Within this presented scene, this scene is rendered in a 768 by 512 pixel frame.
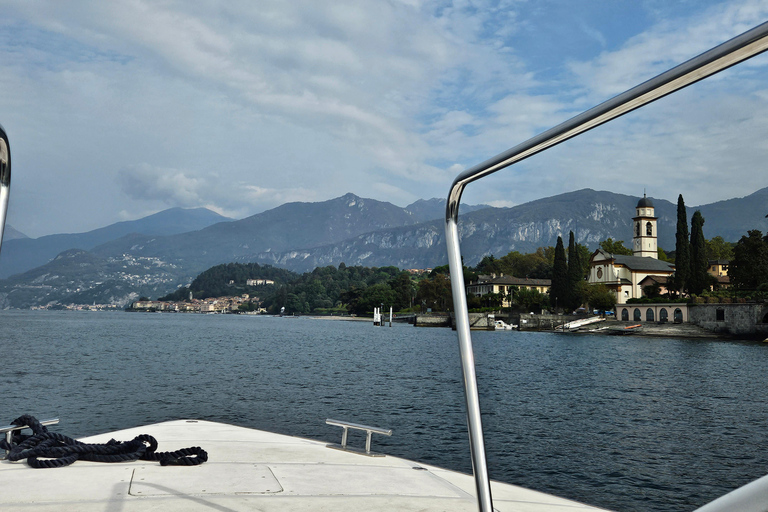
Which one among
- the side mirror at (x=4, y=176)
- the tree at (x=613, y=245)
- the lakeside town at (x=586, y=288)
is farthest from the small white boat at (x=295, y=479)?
the tree at (x=613, y=245)

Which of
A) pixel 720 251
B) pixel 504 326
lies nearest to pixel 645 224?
pixel 720 251

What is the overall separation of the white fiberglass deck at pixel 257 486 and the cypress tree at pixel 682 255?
6.78 feet

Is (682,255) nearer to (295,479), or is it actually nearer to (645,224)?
(645,224)

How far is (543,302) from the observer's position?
4912 cm

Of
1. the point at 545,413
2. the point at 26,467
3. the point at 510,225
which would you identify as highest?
the point at 510,225

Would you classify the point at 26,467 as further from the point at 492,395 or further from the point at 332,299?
the point at 332,299

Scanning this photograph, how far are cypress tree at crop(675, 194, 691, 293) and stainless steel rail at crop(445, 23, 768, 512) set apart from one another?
6.53 ft

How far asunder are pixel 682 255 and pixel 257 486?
5502 mm

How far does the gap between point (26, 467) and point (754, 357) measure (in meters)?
53.4

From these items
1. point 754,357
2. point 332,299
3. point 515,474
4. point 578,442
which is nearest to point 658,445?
point 578,442

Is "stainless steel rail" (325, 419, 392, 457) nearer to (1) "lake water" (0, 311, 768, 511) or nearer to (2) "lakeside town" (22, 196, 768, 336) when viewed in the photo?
(1) "lake water" (0, 311, 768, 511)

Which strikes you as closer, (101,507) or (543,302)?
(101,507)

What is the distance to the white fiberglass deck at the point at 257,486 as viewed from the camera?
3.46 metres

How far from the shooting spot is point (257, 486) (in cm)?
391
